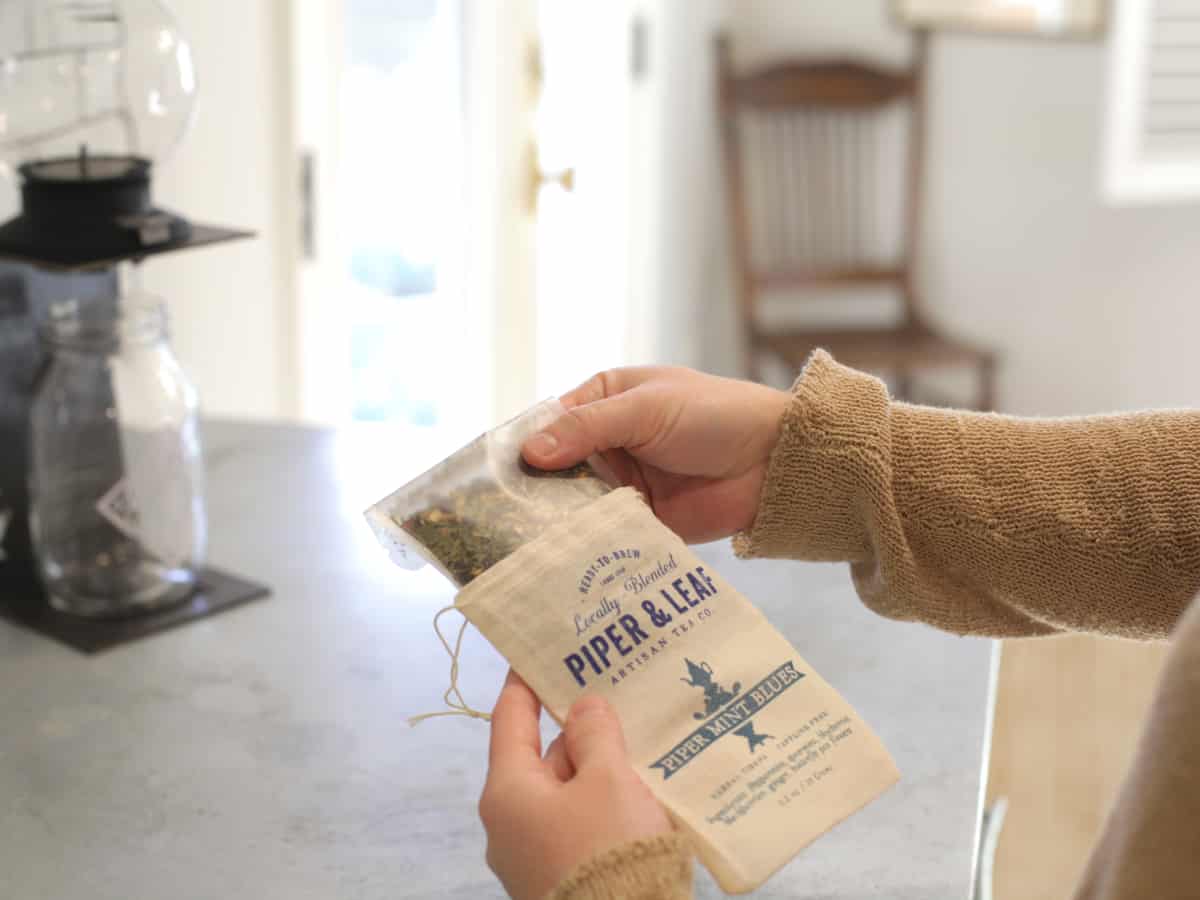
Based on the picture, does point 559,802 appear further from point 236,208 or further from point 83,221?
point 236,208

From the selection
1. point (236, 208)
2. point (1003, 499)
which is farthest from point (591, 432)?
point (236, 208)

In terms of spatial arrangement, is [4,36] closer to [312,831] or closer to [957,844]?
[312,831]

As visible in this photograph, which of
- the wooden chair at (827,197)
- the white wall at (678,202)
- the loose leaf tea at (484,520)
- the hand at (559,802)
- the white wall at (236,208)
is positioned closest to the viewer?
the hand at (559,802)

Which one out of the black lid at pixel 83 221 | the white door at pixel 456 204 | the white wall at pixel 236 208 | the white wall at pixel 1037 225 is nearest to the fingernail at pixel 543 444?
the black lid at pixel 83 221

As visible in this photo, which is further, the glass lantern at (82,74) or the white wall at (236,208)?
the white wall at (236,208)

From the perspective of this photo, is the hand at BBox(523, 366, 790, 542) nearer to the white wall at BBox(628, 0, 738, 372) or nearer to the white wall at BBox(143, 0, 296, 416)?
the white wall at BBox(143, 0, 296, 416)

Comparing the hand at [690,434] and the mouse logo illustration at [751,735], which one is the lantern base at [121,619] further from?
the mouse logo illustration at [751,735]

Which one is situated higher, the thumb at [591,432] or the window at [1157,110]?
the window at [1157,110]

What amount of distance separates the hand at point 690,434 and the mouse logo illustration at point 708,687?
5.9 inches

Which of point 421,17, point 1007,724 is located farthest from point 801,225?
point 1007,724

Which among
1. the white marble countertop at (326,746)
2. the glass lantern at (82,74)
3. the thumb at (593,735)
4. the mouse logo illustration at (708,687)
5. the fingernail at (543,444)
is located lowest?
the white marble countertop at (326,746)

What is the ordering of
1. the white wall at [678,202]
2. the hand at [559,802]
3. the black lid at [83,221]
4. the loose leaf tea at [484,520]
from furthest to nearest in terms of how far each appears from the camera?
the white wall at [678,202] → the black lid at [83,221] → the loose leaf tea at [484,520] → the hand at [559,802]

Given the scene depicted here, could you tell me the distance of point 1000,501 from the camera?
2.62ft

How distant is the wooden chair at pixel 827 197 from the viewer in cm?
308
